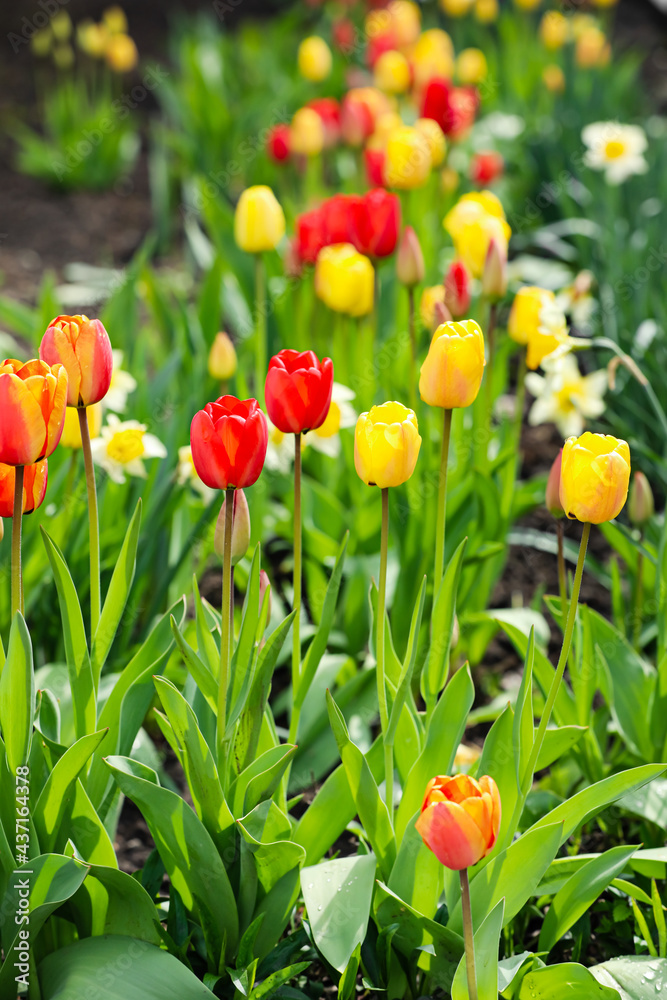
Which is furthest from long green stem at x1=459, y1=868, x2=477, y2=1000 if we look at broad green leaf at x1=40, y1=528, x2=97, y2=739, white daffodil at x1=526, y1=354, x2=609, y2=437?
white daffodil at x1=526, y1=354, x2=609, y2=437

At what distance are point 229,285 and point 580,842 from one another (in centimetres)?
203

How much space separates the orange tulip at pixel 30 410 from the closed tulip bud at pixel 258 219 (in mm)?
1017

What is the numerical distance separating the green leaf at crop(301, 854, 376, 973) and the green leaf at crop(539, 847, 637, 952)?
0.26 metres

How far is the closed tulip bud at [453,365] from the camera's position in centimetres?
113

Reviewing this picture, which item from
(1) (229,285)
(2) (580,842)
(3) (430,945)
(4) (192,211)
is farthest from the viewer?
(4) (192,211)

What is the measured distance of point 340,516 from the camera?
2000mm

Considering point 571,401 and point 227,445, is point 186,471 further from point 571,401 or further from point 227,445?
point 571,401

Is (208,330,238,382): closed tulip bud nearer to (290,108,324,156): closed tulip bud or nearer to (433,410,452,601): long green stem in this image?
(433,410,452,601): long green stem

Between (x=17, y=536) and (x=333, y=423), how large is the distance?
0.68 metres

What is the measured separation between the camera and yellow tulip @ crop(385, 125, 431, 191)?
7.43ft

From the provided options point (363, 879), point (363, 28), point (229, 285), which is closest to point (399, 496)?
point (363, 879)

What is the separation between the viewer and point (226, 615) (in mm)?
1143

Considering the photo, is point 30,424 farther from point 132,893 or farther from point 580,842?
point 580,842

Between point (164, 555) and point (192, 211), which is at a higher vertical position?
point (192, 211)
